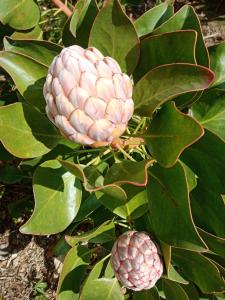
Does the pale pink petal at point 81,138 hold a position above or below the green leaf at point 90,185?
above

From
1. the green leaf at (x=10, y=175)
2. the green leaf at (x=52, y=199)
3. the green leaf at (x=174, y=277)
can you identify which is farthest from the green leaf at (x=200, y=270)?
the green leaf at (x=10, y=175)

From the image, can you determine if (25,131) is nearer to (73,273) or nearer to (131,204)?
(131,204)

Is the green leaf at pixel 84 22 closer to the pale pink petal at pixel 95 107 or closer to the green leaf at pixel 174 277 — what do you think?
the pale pink petal at pixel 95 107

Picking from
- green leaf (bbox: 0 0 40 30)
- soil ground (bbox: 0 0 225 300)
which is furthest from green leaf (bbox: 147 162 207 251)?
soil ground (bbox: 0 0 225 300)

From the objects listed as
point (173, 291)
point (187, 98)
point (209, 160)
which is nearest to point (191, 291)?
point (173, 291)

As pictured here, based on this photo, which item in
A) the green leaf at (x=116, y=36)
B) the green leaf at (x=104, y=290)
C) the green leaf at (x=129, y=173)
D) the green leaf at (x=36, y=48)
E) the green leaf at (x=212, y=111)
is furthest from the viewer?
the green leaf at (x=104, y=290)
